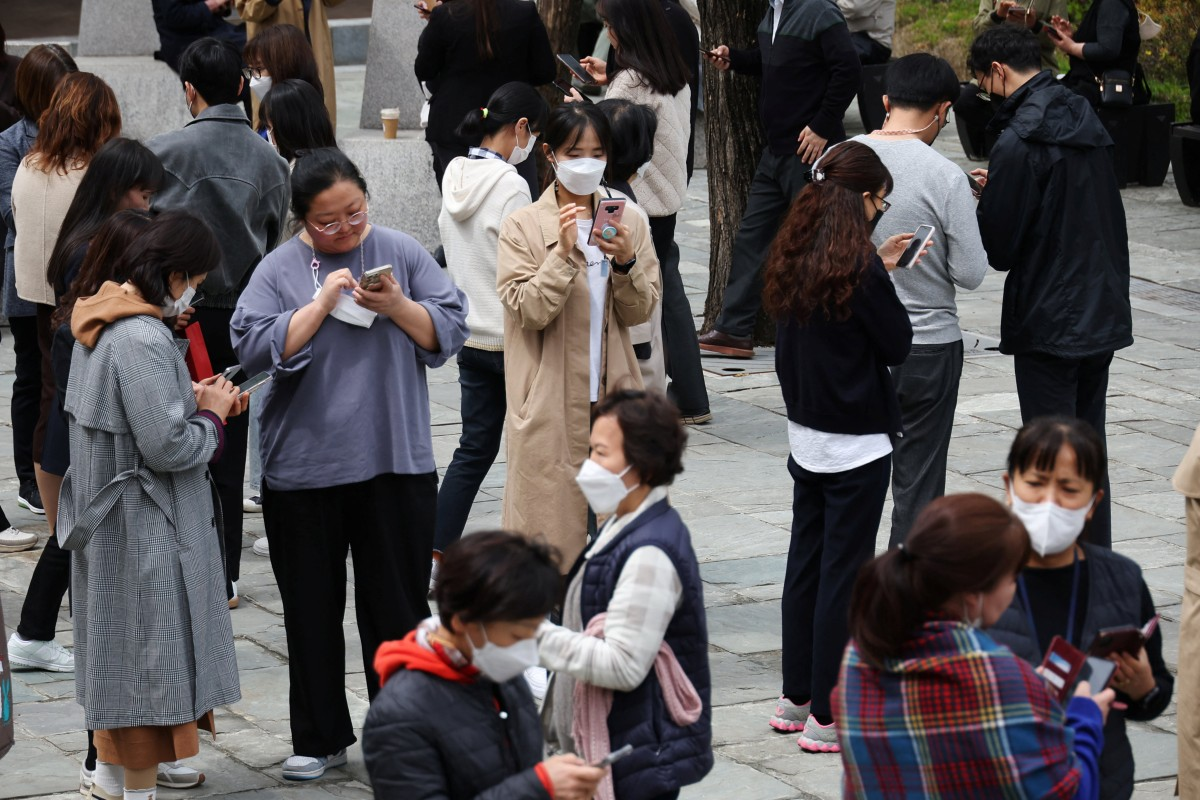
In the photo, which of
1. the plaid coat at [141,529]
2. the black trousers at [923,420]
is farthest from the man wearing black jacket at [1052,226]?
→ the plaid coat at [141,529]

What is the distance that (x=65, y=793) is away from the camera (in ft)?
16.5

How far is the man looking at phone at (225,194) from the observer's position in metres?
6.28

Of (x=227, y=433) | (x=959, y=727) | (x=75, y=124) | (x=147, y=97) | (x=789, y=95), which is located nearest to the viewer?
(x=959, y=727)

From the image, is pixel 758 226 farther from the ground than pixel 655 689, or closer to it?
farther from the ground

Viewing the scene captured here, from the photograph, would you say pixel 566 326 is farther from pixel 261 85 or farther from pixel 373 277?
pixel 261 85

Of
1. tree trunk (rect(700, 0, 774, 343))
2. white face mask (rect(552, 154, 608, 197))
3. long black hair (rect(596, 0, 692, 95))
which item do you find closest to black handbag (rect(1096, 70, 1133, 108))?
tree trunk (rect(700, 0, 774, 343))

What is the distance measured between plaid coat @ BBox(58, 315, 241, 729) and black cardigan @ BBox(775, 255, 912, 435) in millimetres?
1671

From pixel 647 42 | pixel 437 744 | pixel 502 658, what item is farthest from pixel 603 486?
pixel 647 42

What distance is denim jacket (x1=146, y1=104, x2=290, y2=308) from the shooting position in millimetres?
6277

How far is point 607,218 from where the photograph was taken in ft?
18.0

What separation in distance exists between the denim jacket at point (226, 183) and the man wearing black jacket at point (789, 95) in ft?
10.9

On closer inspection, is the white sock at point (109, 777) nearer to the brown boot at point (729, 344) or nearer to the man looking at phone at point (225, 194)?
the man looking at phone at point (225, 194)

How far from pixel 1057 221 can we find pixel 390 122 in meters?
5.98

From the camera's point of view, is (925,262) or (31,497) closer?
(925,262)
